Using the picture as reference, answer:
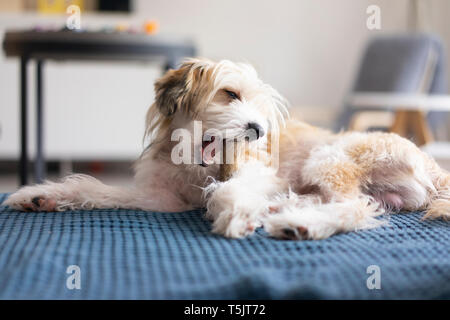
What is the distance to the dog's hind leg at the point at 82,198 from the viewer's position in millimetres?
1812

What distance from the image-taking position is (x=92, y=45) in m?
2.91

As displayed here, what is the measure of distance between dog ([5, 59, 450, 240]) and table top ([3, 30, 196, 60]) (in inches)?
42.4

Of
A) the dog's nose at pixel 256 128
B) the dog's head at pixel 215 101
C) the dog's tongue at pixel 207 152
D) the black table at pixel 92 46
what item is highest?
the black table at pixel 92 46

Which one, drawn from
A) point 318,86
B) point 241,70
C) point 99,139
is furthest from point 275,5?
point 241,70

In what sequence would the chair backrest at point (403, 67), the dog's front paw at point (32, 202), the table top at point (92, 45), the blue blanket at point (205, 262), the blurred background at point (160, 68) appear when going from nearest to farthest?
the blue blanket at point (205, 262) < the dog's front paw at point (32, 202) < the table top at point (92, 45) < the chair backrest at point (403, 67) < the blurred background at point (160, 68)

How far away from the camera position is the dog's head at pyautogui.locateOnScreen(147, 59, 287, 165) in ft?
5.68

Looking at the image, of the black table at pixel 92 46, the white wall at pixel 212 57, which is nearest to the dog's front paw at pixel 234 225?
the black table at pixel 92 46

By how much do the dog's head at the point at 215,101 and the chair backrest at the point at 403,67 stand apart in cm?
297

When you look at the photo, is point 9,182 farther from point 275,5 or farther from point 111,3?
point 275,5

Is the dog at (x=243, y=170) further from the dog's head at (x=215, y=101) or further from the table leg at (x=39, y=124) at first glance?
the table leg at (x=39, y=124)

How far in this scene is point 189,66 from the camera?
187 centimetres

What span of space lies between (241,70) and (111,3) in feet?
13.2

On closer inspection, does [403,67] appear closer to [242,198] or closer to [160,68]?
[160,68]
